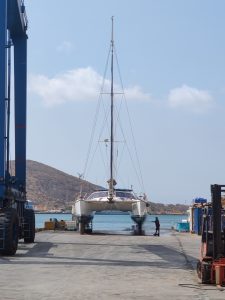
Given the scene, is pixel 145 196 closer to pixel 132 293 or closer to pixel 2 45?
pixel 2 45

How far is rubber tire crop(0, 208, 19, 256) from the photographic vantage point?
18.2 m

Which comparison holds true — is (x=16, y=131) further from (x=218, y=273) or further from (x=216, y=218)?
(x=218, y=273)

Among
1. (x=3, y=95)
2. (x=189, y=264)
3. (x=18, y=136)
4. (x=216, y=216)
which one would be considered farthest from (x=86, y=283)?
(x=18, y=136)

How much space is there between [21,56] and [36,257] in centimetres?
1274

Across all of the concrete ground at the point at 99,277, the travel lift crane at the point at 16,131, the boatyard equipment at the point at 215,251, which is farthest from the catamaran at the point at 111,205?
the boatyard equipment at the point at 215,251

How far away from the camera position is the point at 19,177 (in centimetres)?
A: 2836

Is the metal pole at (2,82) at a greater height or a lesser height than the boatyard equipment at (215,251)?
greater

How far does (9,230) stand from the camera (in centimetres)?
1827

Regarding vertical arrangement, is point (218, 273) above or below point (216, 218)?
below

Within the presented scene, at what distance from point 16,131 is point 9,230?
1032 cm

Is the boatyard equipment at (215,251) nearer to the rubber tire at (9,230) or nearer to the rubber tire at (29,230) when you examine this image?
the rubber tire at (9,230)

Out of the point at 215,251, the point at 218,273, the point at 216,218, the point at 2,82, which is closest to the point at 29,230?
A: the point at 2,82

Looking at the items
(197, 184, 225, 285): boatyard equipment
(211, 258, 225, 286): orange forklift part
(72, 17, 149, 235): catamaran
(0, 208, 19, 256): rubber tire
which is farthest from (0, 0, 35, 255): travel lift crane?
(72, 17, 149, 235): catamaran

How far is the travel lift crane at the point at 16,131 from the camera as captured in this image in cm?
1905
